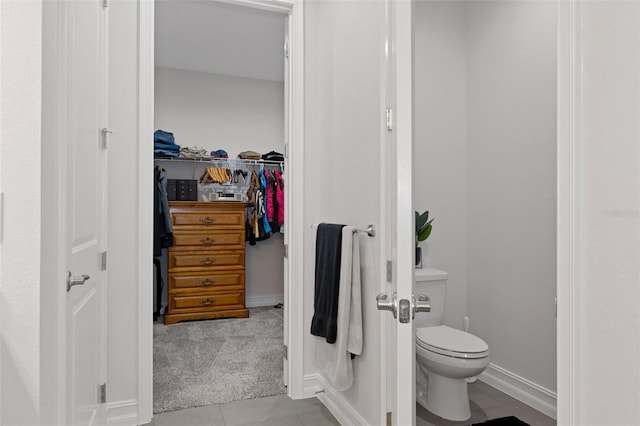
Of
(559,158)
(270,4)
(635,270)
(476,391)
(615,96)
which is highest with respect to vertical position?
(270,4)

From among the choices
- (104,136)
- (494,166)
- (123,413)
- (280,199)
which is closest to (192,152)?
(280,199)

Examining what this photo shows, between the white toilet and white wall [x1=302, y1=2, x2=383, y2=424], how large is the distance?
1.28 ft

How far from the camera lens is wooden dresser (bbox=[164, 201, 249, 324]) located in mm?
4098

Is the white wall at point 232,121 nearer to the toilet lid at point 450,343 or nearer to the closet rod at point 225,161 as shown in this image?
the closet rod at point 225,161

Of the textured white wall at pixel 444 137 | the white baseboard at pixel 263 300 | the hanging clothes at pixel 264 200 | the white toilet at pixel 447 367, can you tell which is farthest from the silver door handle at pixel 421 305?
the white baseboard at pixel 263 300

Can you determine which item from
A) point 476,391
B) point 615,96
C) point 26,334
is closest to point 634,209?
point 615,96

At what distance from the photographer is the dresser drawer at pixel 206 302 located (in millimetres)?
4102

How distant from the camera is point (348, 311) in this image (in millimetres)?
1949

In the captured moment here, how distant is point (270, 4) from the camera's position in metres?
2.39

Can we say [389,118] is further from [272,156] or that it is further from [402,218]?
[272,156]

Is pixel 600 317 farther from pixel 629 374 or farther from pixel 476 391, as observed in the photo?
pixel 476 391

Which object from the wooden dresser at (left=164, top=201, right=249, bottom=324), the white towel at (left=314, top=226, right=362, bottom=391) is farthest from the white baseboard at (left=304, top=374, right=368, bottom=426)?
the wooden dresser at (left=164, top=201, right=249, bottom=324)

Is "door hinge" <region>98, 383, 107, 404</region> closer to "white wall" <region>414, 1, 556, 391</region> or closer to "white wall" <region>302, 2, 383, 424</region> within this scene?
"white wall" <region>302, 2, 383, 424</region>

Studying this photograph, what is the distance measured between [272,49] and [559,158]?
365 cm
